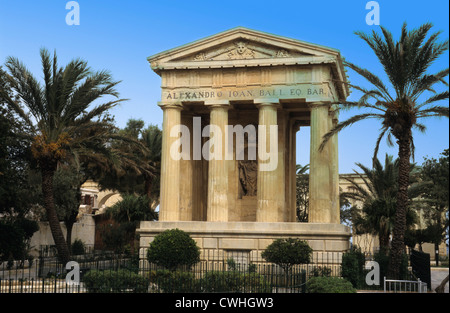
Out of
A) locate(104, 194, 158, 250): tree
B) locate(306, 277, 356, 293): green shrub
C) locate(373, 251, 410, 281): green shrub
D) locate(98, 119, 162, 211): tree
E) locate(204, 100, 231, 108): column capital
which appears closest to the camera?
locate(306, 277, 356, 293): green shrub

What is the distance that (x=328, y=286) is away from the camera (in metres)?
18.9

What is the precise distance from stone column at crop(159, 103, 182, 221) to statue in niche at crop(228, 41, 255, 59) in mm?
3509

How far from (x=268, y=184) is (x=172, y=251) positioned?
5.85 m

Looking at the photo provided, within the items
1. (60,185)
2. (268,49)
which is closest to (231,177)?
(268,49)

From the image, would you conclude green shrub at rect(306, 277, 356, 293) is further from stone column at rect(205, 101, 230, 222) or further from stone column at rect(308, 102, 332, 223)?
stone column at rect(205, 101, 230, 222)

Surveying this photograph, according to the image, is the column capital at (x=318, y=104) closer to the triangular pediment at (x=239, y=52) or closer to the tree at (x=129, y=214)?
the triangular pediment at (x=239, y=52)

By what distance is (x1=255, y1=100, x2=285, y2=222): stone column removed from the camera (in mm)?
29000

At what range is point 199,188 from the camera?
33.5 metres

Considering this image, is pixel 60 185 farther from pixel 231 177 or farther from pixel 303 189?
pixel 303 189

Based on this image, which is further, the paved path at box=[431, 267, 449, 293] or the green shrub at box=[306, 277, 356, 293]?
the paved path at box=[431, 267, 449, 293]

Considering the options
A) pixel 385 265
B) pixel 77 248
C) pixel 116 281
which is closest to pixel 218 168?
pixel 385 265

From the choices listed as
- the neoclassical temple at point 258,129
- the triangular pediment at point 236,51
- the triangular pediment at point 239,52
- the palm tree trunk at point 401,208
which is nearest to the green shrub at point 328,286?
the palm tree trunk at point 401,208

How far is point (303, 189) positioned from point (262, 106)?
21.4 metres

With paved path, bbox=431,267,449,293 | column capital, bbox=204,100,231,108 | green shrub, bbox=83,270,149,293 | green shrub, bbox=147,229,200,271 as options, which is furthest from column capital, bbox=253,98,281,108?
green shrub, bbox=83,270,149,293
